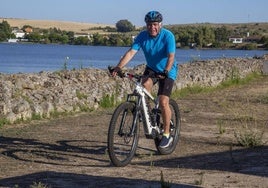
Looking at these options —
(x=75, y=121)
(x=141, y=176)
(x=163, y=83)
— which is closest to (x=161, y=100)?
(x=163, y=83)

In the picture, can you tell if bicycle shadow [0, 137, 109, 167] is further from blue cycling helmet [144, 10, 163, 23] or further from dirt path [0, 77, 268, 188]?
blue cycling helmet [144, 10, 163, 23]

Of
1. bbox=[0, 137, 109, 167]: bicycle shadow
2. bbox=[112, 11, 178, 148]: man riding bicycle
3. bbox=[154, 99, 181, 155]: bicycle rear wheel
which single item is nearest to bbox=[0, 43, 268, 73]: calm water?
bbox=[0, 137, 109, 167]: bicycle shadow

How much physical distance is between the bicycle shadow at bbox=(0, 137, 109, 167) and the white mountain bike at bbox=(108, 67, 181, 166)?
0.90ft

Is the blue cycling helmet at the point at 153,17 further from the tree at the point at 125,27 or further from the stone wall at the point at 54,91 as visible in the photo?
the tree at the point at 125,27

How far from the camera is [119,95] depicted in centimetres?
1538

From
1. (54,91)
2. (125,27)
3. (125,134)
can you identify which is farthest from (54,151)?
(125,27)

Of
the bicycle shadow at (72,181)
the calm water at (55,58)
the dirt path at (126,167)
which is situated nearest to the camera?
the bicycle shadow at (72,181)

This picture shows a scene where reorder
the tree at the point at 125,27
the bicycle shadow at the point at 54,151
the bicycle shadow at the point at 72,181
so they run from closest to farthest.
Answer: the bicycle shadow at the point at 72,181, the bicycle shadow at the point at 54,151, the tree at the point at 125,27

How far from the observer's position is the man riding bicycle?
8719 mm

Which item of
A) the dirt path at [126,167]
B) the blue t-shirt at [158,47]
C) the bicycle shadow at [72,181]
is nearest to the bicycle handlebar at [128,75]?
the blue t-shirt at [158,47]

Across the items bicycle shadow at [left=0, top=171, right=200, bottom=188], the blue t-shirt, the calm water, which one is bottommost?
the calm water

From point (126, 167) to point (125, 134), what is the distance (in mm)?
467

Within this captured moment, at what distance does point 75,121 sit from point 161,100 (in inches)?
147

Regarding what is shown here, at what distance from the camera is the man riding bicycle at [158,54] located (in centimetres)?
872
